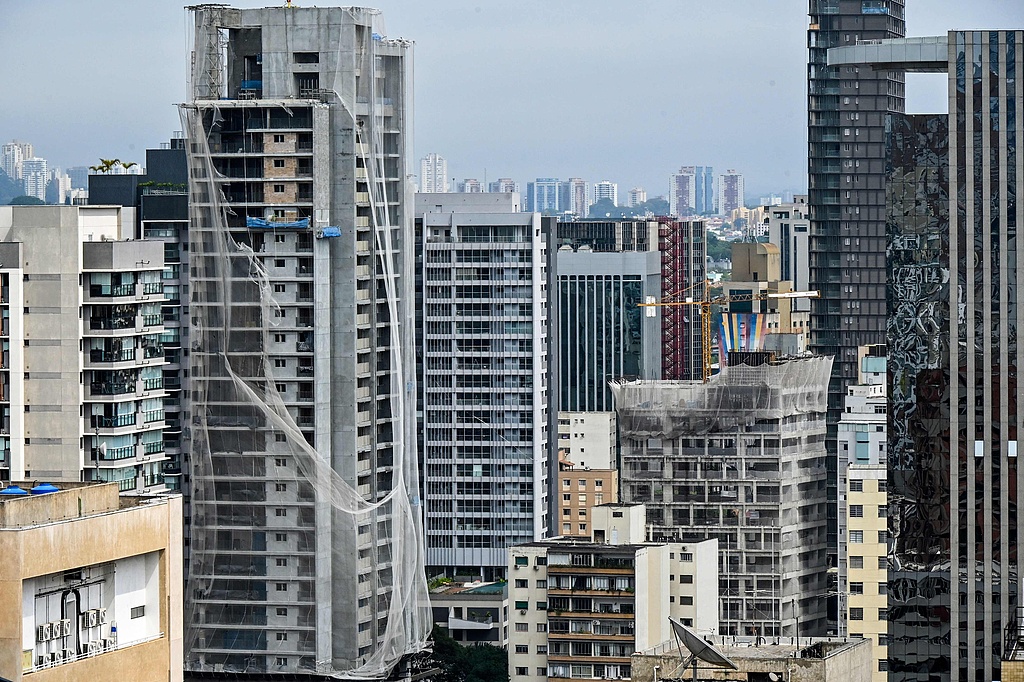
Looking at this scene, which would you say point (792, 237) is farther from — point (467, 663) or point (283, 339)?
point (283, 339)

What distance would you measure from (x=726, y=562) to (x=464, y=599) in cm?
1522

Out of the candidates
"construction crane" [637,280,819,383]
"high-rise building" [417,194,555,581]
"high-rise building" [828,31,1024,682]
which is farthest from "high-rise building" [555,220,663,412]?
"high-rise building" [828,31,1024,682]

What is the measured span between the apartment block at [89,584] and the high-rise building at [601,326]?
117471 mm

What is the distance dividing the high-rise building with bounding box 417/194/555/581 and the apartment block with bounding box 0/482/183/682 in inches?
2527

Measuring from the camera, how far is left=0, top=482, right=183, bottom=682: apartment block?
15664 millimetres

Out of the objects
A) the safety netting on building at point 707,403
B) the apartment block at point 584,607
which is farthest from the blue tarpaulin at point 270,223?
the safety netting on building at point 707,403

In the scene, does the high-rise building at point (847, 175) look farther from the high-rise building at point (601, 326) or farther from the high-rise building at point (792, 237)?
the high-rise building at point (601, 326)

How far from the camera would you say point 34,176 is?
66812 millimetres

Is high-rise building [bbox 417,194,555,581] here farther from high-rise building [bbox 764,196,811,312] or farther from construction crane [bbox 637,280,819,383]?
→ high-rise building [bbox 764,196,811,312]

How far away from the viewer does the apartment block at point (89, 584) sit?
15.7 meters

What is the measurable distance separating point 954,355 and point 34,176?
30465 millimetres

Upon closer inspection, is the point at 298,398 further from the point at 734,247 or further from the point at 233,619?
the point at 734,247

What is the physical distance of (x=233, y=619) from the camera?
4934cm

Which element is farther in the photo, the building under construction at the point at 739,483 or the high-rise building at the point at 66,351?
the building under construction at the point at 739,483
